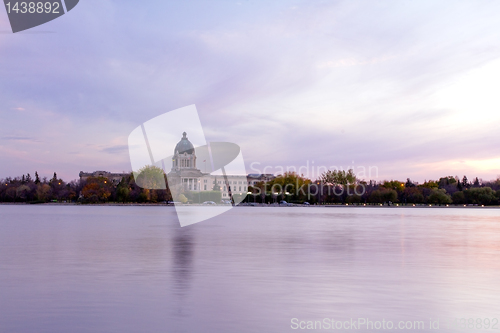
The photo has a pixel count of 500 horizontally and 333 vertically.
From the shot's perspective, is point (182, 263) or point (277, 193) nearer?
point (182, 263)

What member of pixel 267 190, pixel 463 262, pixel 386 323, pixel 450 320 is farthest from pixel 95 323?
pixel 267 190

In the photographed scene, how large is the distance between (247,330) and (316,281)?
5434 mm

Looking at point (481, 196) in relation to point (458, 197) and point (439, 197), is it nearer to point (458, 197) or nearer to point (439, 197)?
point (458, 197)

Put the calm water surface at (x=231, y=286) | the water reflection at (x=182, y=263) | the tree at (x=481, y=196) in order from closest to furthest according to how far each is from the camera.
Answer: the calm water surface at (x=231, y=286) < the water reflection at (x=182, y=263) < the tree at (x=481, y=196)

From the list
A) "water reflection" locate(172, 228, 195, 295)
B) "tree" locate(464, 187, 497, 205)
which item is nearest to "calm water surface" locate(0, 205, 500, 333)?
"water reflection" locate(172, 228, 195, 295)

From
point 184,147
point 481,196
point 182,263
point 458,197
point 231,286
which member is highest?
point 184,147

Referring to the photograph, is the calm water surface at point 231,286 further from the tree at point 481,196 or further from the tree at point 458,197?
the tree at point 458,197

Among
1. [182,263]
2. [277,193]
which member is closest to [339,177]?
[277,193]

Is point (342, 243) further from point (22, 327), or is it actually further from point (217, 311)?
point (22, 327)

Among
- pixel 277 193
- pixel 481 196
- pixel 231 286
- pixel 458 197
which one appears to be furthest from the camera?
pixel 277 193

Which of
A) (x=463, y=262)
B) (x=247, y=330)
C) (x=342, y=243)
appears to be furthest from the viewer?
(x=342, y=243)

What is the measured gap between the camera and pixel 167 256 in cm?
1969

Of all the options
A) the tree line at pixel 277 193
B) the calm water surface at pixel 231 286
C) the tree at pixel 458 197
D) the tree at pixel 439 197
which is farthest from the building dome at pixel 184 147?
the calm water surface at pixel 231 286

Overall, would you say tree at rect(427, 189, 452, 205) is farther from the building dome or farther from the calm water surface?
the calm water surface
